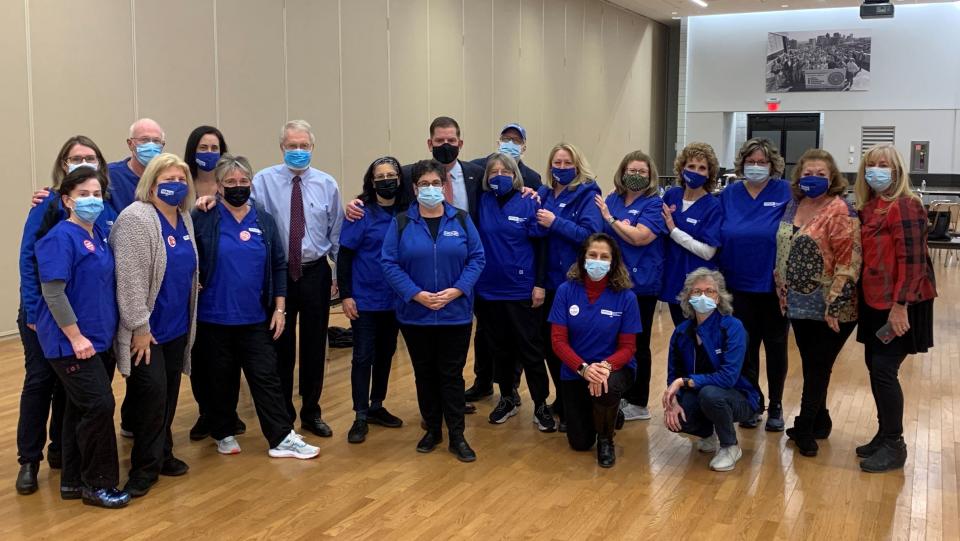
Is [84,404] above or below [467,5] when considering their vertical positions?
below

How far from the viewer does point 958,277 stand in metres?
12.1

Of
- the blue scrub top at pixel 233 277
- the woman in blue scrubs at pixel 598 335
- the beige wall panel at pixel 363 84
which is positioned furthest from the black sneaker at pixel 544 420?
the beige wall panel at pixel 363 84

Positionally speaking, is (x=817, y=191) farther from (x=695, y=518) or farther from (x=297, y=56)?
(x=297, y=56)

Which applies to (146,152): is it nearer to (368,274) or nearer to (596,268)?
(368,274)

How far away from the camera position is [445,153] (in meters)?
5.10

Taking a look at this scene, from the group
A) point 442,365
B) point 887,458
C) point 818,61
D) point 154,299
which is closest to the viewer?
point 154,299

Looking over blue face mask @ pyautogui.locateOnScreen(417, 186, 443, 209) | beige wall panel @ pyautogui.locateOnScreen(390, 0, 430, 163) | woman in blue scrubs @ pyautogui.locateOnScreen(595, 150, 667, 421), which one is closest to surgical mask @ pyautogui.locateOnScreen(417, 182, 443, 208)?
blue face mask @ pyautogui.locateOnScreen(417, 186, 443, 209)

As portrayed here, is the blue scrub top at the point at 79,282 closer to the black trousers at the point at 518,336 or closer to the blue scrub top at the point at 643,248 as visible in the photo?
the black trousers at the point at 518,336

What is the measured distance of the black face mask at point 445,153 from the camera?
16.7ft

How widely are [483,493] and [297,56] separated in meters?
6.96

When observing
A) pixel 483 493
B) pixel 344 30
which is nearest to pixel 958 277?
pixel 344 30

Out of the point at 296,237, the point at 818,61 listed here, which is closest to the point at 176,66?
the point at 296,237

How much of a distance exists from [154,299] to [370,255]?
1238 mm

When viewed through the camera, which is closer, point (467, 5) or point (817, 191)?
point (817, 191)
